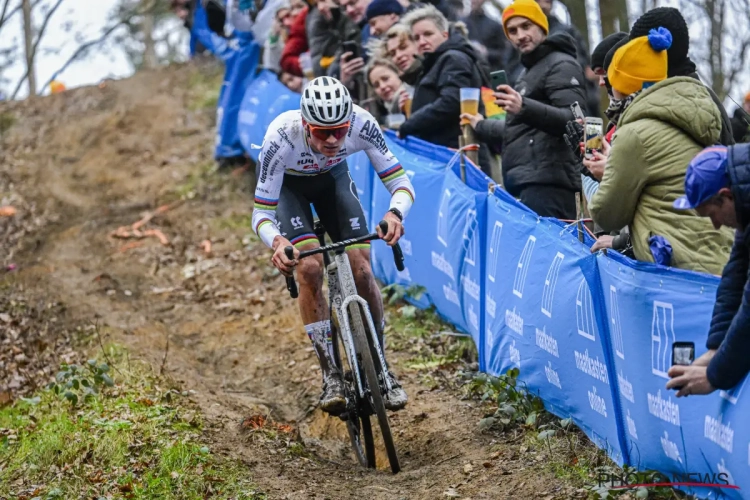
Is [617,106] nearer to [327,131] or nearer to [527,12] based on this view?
[327,131]

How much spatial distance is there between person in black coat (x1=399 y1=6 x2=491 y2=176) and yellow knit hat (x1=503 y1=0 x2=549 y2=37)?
4.70ft

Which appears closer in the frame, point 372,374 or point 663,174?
point 663,174

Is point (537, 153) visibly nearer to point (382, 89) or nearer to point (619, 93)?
point (619, 93)

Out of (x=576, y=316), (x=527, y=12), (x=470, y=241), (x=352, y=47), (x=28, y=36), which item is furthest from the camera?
(x=28, y=36)

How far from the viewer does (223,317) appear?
10.8 meters

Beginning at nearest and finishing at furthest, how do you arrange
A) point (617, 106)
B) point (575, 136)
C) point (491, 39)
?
point (617, 106), point (575, 136), point (491, 39)

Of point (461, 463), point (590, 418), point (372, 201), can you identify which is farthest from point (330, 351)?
point (372, 201)

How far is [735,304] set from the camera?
154 inches

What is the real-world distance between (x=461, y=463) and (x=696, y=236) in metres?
2.28

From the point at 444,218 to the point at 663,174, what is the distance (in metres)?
3.87

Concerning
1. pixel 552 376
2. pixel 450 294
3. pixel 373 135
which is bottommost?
pixel 450 294

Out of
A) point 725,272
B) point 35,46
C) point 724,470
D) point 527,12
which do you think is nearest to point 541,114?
point 527,12

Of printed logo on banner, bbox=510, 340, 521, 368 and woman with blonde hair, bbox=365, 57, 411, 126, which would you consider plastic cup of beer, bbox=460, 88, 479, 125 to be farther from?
printed logo on banner, bbox=510, 340, 521, 368

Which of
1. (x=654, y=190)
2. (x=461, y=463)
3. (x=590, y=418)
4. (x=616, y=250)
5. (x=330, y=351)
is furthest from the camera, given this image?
(x=330, y=351)
